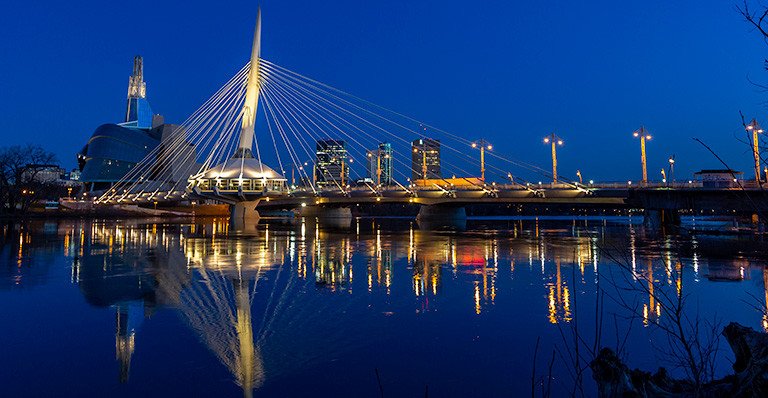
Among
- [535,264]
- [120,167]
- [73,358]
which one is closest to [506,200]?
[535,264]

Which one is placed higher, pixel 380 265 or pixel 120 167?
pixel 120 167

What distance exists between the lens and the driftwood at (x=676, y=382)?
3812 mm

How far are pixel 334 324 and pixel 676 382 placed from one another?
5.77 metres

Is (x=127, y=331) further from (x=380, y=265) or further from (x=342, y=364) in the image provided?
(x=380, y=265)

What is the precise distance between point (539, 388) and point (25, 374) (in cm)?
645

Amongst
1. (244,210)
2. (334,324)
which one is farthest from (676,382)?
(244,210)

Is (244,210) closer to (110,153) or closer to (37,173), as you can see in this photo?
(37,173)

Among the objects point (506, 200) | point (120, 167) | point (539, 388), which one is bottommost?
point (539, 388)

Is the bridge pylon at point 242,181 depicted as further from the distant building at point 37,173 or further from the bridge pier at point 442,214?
the distant building at point 37,173

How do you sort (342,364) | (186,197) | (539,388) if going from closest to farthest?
(539,388), (342,364), (186,197)

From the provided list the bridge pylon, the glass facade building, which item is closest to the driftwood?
the bridge pylon

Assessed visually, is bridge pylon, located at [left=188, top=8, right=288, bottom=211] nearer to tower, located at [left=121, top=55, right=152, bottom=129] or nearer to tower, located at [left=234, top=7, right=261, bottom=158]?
tower, located at [left=234, top=7, right=261, bottom=158]

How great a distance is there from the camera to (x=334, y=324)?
9008 millimetres

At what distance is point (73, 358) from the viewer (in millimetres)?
6934
